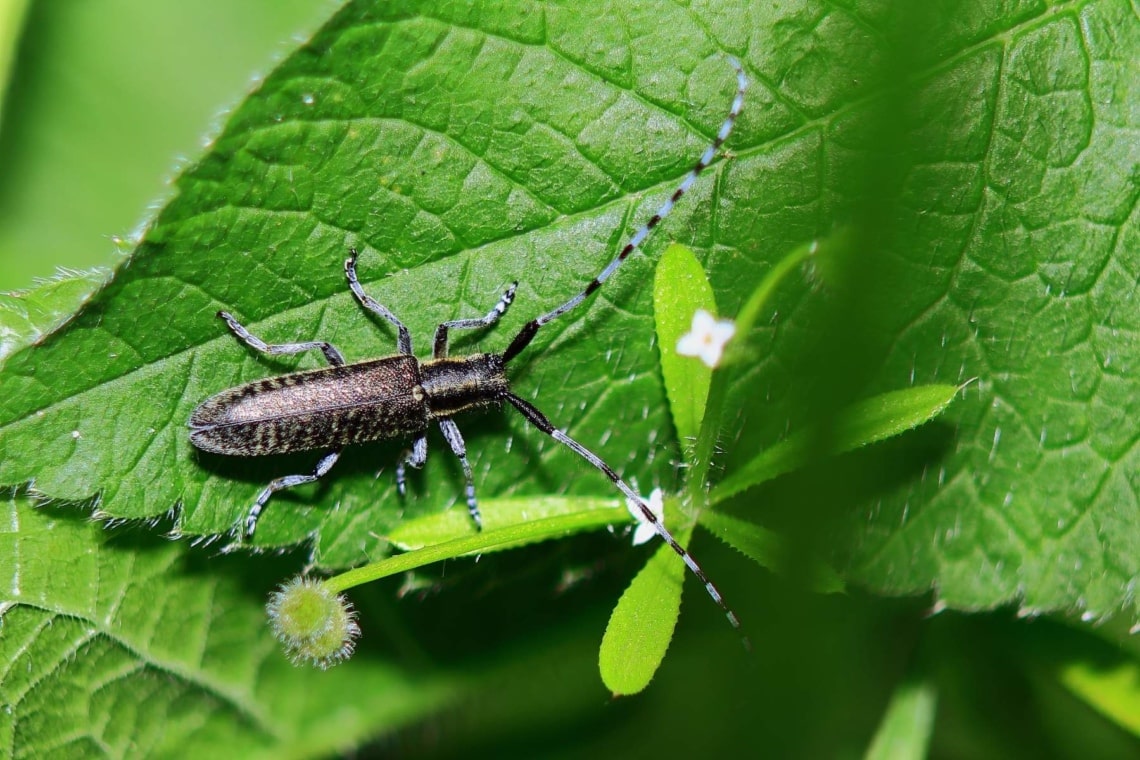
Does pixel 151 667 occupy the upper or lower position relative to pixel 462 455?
lower

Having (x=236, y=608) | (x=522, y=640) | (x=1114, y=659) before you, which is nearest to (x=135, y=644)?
(x=236, y=608)

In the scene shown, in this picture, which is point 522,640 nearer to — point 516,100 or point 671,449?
point 671,449

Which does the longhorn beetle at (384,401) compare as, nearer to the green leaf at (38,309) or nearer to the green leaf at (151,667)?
the green leaf at (38,309)

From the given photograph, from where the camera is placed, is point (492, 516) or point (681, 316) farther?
point (492, 516)

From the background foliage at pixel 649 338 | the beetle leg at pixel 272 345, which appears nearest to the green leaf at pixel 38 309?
the background foliage at pixel 649 338

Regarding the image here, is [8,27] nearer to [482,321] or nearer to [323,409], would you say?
[323,409]

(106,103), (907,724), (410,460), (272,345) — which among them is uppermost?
(106,103)

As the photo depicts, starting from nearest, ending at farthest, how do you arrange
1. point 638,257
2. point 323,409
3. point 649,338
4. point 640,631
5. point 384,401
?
point 640,631, point 638,257, point 649,338, point 323,409, point 384,401

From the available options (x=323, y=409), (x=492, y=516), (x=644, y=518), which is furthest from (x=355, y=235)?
(x=644, y=518)
